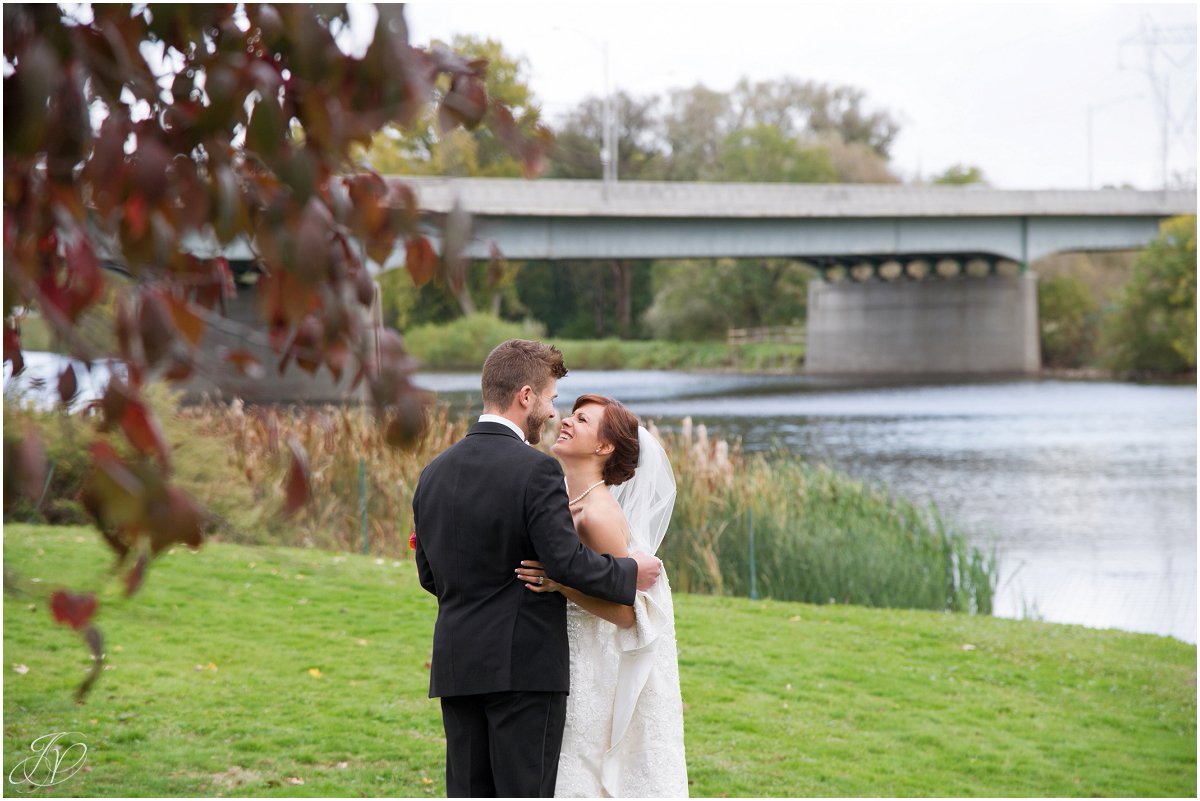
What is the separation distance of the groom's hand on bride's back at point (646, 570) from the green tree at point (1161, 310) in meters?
45.3

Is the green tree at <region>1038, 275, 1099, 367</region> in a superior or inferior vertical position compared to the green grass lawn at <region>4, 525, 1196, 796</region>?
superior

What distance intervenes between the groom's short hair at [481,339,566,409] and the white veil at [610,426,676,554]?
58 centimetres

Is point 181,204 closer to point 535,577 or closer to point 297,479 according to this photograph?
point 297,479

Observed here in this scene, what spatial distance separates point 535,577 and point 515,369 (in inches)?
25.8

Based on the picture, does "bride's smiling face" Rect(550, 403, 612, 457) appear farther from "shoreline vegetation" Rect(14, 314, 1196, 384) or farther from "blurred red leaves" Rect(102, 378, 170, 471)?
"shoreline vegetation" Rect(14, 314, 1196, 384)

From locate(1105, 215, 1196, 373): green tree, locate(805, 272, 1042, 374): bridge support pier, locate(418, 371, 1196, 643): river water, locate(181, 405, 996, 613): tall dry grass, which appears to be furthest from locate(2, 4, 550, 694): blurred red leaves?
locate(805, 272, 1042, 374): bridge support pier

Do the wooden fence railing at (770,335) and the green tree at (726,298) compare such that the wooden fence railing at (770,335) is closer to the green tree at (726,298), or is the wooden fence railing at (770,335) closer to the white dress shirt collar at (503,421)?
the green tree at (726,298)

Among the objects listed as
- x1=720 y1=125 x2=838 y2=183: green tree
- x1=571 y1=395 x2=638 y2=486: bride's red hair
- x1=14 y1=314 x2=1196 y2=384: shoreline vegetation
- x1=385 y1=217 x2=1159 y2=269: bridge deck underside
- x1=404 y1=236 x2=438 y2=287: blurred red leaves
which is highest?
x1=720 y1=125 x2=838 y2=183: green tree

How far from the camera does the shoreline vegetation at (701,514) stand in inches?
452

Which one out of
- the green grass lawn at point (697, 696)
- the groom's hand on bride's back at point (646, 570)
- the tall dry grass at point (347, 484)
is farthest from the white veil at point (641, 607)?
the tall dry grass at point (347, 484)

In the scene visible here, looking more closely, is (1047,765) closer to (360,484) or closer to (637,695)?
(637,695)

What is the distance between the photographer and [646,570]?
4.08 meters

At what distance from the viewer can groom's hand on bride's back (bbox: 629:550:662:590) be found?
4059 mm

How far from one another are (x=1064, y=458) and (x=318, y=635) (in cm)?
2066
